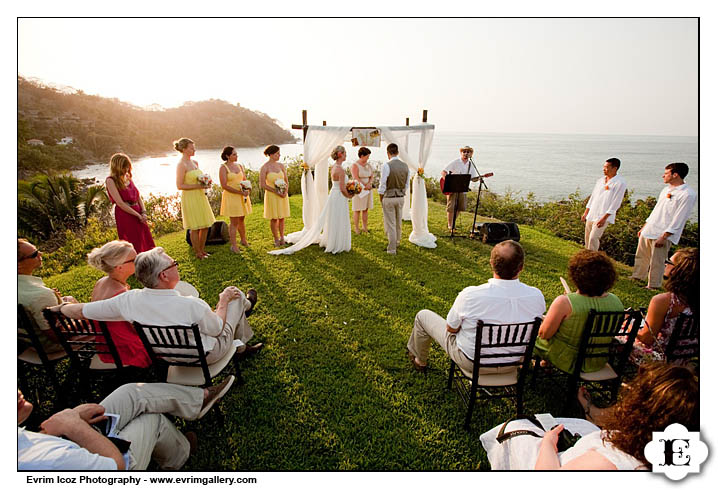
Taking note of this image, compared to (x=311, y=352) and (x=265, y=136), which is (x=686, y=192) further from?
(x=265, y=136)

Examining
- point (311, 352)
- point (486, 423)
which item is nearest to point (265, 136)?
point (311, 352)

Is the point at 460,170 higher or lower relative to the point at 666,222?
higher

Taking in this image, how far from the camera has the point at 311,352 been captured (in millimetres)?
3855

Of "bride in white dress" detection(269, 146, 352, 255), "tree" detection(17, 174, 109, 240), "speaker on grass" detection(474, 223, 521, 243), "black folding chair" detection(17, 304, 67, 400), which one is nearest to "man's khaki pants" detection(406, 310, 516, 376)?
"black folding chair" detection(17, 304, 67, 400)

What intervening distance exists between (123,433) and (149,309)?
818mm

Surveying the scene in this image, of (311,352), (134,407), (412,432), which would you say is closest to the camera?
(134,407)

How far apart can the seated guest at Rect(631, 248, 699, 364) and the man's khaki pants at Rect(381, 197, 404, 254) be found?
14.7 feet

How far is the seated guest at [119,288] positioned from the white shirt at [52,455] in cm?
99

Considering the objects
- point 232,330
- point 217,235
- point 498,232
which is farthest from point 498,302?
point 217,235

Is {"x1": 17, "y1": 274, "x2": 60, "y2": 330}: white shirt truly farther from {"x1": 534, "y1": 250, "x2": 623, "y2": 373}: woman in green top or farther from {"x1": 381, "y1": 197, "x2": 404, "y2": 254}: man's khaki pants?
{"x1": 381, "y1": 197, "x2": 404, "y2": 254}: man's khaki pants

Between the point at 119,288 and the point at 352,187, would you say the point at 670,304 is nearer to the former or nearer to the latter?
the point at 119,288

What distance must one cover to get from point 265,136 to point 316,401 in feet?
73.2

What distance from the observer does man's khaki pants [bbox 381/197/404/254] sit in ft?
22.5

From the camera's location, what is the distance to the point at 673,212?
5051 mm
